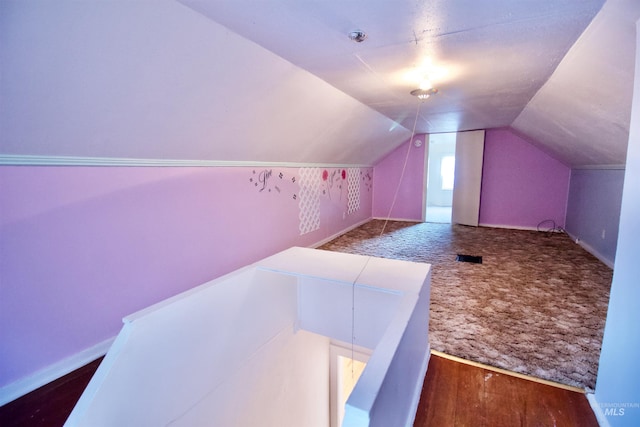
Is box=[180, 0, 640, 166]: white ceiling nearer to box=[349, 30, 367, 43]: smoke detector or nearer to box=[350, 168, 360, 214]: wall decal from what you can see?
box=[349, 30, 367, 43]: smoke detector

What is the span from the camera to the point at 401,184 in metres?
6.12

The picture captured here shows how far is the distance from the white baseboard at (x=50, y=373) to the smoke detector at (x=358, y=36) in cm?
237

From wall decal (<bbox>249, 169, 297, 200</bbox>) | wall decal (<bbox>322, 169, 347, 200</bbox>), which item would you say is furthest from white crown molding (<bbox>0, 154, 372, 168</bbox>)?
wall decal (<bbox>322, 169, 347, 200</bbox>)

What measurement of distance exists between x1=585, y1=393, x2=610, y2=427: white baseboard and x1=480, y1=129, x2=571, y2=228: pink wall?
14.8 feet

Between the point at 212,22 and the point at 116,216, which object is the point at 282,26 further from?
the point at 116,216

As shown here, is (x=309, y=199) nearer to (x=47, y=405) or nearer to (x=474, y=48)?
(x=474, y=48)

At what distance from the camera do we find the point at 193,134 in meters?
2.13

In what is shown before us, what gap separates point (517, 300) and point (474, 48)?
2045mm

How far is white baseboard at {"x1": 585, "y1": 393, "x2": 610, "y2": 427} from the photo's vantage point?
132cm

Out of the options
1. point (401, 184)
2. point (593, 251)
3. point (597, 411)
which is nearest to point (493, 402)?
point (597, 411)

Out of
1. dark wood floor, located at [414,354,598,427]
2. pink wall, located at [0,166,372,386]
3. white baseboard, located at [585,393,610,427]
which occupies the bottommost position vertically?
dark wood floor, located at [414,354,598,427]

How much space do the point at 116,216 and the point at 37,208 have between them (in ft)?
1.29

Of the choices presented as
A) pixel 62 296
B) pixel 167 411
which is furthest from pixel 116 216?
pixel 167 411

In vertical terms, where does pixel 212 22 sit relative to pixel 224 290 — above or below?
above
